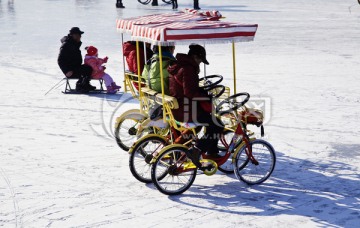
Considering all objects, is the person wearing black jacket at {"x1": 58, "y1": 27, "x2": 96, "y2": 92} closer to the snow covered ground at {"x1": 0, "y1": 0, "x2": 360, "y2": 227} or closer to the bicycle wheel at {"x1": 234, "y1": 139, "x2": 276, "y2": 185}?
the snow covered ground at {"x1": 0, "y1": 0, "x2": 360, "y2": 227}

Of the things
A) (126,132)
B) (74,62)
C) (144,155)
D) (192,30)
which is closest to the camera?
(192,30)

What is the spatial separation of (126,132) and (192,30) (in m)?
2.42

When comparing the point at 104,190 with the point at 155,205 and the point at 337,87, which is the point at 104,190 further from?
the point at 337,87

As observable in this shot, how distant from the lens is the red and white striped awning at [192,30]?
6824 mm

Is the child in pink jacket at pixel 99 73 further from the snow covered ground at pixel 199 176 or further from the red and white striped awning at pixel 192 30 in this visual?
the red and white striped awning at pixel 192 30

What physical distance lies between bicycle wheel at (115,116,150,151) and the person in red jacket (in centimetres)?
128

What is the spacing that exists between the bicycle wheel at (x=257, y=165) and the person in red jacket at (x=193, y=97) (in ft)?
1.18

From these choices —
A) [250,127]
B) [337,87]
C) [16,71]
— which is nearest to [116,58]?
[16,71]

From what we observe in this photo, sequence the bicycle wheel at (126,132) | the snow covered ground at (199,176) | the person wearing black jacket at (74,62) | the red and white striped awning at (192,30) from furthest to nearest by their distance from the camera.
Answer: the person wearing black jacket at (74,62) → the bicycle wheel at (126,132) → the red and white striped awning at (192,30) → the snow covered ground at (199,176)

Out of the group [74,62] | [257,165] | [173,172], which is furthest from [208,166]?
[74,62]

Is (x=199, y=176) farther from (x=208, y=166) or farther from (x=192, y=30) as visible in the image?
(x=192, y=30)

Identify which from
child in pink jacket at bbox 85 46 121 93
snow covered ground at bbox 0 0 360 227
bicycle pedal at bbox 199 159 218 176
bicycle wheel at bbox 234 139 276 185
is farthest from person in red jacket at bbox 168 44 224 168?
child in pink jacket at bbox 85 46 121 93

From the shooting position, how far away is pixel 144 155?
758cm

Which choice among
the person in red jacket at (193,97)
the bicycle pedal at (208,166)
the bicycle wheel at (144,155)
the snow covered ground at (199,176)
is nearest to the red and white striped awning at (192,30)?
the person in red jacket at (193,97)
